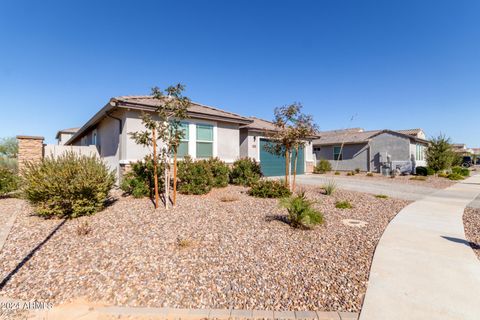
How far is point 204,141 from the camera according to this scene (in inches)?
477

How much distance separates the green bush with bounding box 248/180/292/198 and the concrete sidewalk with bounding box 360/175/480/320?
3.80 meters

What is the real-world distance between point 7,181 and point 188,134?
7633 mm

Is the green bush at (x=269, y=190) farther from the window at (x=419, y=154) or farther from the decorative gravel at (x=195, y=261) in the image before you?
the window at (x=419, y=154)

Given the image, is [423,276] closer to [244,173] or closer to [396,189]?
[244,173]

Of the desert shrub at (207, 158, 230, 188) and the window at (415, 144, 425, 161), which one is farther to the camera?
the window at (415, 144, 425, 161)

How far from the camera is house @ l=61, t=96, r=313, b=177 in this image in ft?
32.6

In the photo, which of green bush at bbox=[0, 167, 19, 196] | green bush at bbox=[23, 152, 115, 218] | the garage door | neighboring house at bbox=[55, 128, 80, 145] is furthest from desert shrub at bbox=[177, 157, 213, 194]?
neighboring house at bbox=[55, 128, 80, 145]

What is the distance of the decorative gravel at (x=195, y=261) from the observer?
299cm

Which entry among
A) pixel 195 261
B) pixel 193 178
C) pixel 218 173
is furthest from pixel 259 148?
pixel 195 261

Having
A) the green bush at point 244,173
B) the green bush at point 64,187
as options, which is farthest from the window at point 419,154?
the green bush at point 64,187

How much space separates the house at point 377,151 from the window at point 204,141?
12.2 m

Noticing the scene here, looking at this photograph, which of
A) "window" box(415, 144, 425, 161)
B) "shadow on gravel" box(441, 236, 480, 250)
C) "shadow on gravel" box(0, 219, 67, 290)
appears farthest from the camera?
"window" box(415, 144, 425, 161)

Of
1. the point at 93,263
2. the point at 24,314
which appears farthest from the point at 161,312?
the point at 93,263

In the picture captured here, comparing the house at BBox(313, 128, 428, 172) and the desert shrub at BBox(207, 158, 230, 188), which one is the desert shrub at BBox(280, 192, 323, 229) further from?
the house at BBox(313, 128, 428, 172)
